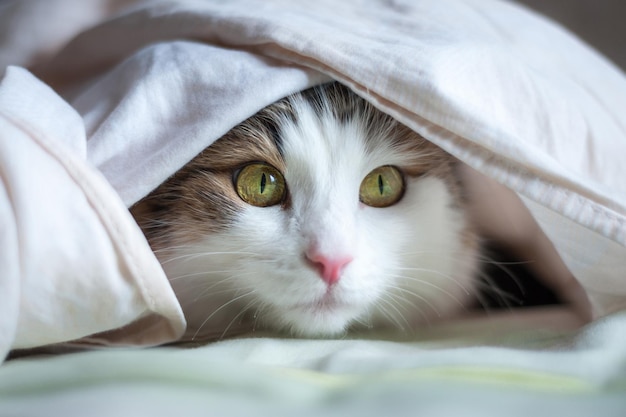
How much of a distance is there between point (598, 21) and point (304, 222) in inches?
48.5

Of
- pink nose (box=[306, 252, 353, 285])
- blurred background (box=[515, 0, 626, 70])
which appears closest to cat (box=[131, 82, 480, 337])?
pink nose (box=[306, 252, 353, 285])

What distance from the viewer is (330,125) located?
96cm

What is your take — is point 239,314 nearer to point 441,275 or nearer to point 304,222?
point 304,222

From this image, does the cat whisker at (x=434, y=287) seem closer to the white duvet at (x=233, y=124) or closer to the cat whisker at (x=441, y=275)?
the cat whisker at (x=441, y=275)

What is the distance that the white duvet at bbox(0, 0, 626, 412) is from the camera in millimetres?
720

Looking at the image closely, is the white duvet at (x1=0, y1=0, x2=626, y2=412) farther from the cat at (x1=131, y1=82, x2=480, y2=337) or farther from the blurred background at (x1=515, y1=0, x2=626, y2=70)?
the blurred background at (x1=515, y1=0, x2=626, y2=70)

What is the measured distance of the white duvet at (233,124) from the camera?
0.72 meters

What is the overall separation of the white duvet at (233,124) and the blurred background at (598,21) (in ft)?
2.09

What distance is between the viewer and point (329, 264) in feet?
2.79

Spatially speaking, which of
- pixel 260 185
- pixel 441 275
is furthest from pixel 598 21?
pixel 260 185

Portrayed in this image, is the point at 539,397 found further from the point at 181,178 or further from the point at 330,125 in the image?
the point at 181,178

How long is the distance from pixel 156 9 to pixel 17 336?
587mm

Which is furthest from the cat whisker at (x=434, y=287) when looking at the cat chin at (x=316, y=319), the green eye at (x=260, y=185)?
the green eye at (x=260, y=185)

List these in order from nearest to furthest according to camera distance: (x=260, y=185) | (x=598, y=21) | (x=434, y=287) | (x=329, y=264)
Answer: (x=329, y=264) → (x=260, y=185) → (x=434, y=287) → (x=598, y=21)
